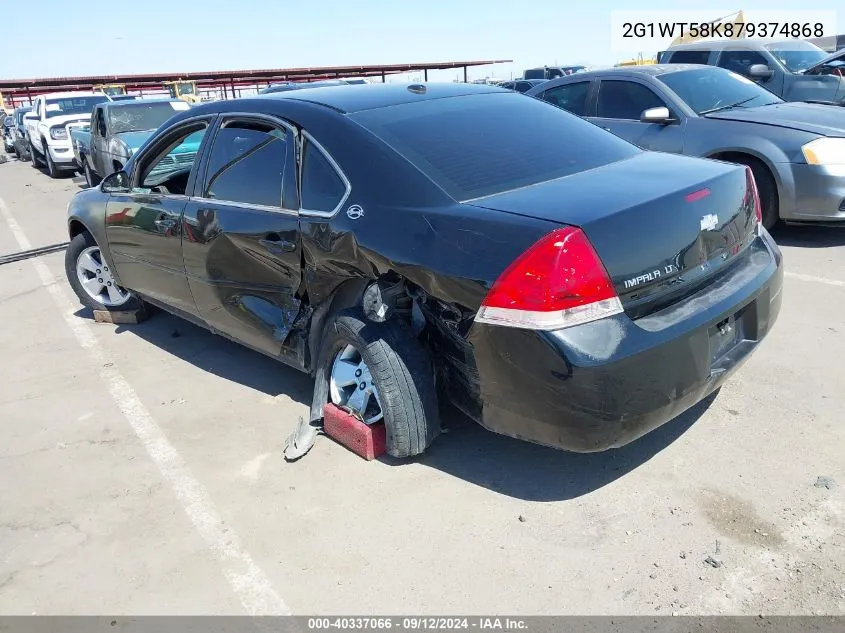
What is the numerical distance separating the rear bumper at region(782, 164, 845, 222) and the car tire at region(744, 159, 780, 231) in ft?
0.66

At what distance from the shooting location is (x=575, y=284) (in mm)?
2469

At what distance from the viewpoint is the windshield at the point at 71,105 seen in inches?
666

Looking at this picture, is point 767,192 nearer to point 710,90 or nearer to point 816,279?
point 816,279

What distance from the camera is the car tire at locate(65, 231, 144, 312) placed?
Answer: 5598mm

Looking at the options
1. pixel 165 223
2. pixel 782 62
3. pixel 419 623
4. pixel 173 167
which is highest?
pixel 782 62

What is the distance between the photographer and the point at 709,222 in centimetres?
286

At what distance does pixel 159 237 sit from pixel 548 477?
291cm


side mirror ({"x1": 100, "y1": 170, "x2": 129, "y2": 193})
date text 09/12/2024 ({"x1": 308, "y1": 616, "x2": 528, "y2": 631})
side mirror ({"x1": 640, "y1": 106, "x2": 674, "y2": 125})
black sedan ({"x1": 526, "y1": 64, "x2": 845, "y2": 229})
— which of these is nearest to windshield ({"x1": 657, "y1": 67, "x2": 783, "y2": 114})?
black sedan ({"x1": 526, "y1": 64, "x2": 845, "y2": 229})

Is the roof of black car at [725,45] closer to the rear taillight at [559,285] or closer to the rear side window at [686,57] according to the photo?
the rear side window at [686,57]

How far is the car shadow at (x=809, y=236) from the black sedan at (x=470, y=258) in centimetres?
→ 349

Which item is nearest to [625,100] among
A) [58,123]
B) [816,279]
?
[816,279]

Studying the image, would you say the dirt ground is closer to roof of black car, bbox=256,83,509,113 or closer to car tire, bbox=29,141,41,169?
roof of black car, bbox=256,83,509,113

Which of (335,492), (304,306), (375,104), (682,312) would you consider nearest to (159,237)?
(304,306)

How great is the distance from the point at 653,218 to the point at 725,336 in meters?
0.66
